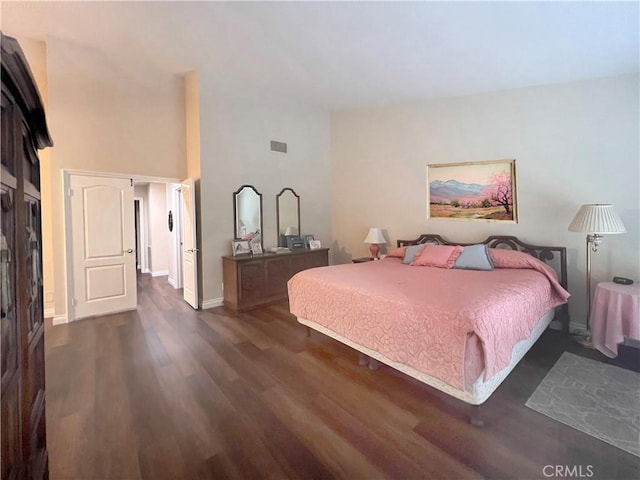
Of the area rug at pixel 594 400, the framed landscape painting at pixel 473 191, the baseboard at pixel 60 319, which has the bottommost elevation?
the area rug at pixel 594 400

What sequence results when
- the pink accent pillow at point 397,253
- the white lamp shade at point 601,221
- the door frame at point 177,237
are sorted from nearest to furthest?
the white lamp shade at point 601,221, the pink accent pillow at point 397,253, the door frame at point 177,237

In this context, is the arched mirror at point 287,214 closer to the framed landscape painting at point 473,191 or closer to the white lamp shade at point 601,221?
the framed landscape painting at point 473,191

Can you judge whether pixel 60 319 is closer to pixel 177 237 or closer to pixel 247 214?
pixel 177 237

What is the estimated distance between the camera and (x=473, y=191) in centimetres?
411

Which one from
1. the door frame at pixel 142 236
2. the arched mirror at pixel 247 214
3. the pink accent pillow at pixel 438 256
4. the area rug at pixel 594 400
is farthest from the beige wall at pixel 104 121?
the area rug at pixel 594 400

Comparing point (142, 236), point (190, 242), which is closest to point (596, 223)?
point (190, 242)

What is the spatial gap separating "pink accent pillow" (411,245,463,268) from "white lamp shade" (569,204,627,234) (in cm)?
121

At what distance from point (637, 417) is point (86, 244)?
5.73 metres

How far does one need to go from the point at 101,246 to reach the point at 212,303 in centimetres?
169

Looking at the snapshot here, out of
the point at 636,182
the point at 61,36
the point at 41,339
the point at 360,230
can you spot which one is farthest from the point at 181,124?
the point at 636,182

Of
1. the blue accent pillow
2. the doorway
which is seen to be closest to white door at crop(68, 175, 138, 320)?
the doorway

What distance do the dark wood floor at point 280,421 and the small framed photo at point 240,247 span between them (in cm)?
168

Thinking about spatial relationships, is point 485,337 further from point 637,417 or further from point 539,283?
point 539,283

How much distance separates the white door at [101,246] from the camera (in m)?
3.91
